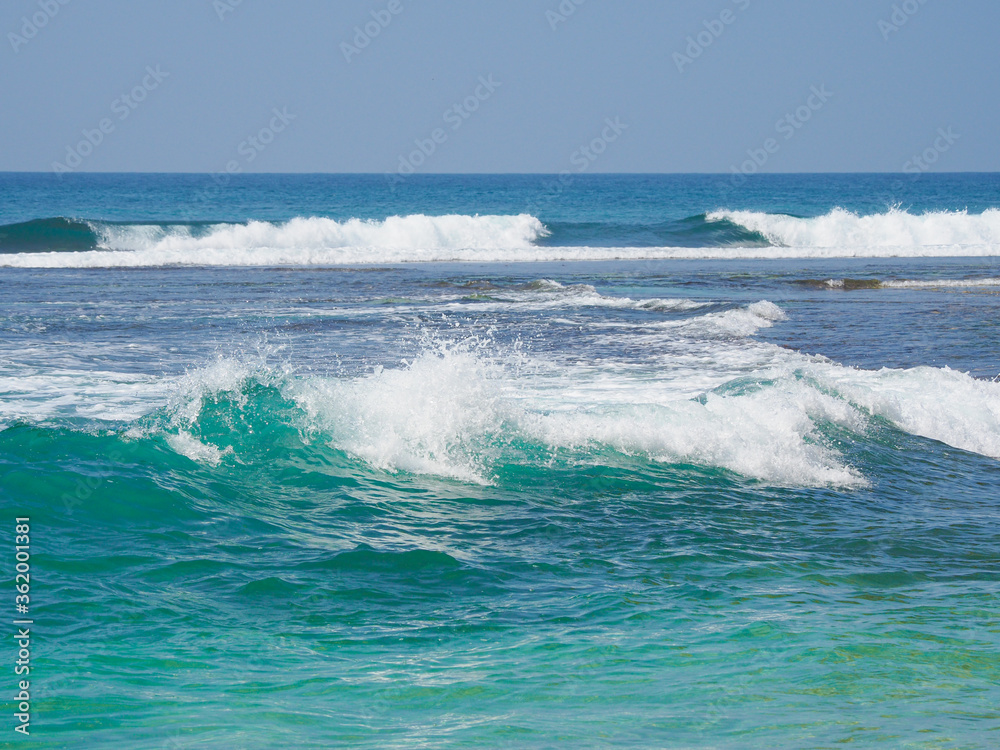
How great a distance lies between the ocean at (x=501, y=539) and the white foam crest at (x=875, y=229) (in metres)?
29.0

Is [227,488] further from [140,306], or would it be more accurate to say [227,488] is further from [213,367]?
[140,306]

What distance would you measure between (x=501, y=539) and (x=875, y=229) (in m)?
42.1

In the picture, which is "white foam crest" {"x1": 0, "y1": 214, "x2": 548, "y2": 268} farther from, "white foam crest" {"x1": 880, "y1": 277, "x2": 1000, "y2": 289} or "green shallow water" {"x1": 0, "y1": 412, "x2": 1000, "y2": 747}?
"green shallow water" {"x1": 0, "y1": 412, "x2": 1000, "y2": 747}

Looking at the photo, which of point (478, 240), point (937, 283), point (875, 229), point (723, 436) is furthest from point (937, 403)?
point (875, 229)

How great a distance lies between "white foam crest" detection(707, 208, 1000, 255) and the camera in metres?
42.4

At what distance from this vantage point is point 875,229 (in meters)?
43.8

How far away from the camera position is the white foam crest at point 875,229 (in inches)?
1671

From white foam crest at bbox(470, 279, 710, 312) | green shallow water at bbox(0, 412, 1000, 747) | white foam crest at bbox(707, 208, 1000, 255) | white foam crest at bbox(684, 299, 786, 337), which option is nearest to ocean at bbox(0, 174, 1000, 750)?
green shallow water at bbox(0, 412, 1000, 747)

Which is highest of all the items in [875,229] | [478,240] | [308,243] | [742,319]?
[875,229]

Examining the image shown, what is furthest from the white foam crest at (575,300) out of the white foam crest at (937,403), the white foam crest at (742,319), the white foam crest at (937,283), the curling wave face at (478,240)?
the curling wave face at (478,240)

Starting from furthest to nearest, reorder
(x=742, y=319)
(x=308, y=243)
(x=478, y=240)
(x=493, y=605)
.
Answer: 1. (x=478, y=240)
2. (x=308, y=243)
3. (x=742, y=319)
4. (x=493, y=605)

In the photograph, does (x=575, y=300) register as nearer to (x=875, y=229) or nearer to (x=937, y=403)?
(x=937, y=403)

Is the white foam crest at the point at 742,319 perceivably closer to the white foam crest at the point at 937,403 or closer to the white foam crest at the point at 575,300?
the white foam crest at the point at 575,300

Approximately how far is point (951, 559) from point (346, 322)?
505 inches
